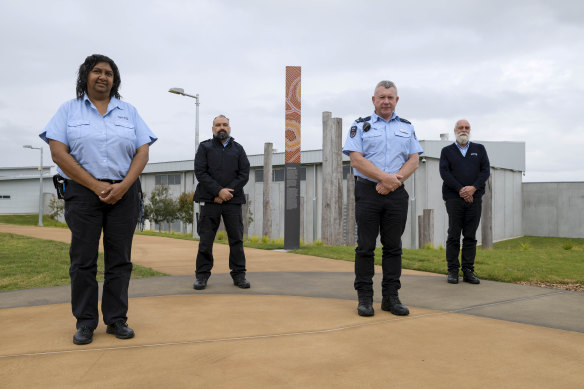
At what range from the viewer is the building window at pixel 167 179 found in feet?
119

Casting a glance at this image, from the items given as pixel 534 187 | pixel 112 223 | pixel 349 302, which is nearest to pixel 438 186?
pixel 534 187

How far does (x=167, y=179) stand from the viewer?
3697 cm

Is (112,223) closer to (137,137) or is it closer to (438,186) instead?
(137,137)

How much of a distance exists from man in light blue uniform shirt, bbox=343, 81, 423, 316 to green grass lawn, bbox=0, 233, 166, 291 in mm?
3216

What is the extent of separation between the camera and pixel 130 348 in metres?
3.21

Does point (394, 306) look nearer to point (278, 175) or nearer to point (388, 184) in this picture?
point (388, 184)

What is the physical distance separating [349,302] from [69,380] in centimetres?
274

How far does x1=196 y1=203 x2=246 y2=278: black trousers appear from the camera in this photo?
5.52 m

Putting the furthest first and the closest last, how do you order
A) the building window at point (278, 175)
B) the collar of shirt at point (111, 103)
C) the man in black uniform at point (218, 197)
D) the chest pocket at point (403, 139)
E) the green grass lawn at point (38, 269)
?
the building window at point (278, 175)
the green grass lawn at point (38, 269)
the man in black uniform at point (218, 197)
the chest pocket at point (403, 139)
the collar of shirt at point (111, 103)

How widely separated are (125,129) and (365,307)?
2379 millimetres

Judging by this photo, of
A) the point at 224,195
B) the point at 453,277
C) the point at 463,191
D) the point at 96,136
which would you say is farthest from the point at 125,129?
the point at 453,277

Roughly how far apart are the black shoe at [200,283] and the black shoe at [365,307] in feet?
6.27

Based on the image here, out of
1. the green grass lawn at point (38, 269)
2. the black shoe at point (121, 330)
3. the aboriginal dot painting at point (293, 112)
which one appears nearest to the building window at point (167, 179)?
the green grass lawn at point (38, 269)

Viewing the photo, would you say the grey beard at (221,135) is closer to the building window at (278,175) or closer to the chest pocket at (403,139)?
the chest pocket at (403,139)
